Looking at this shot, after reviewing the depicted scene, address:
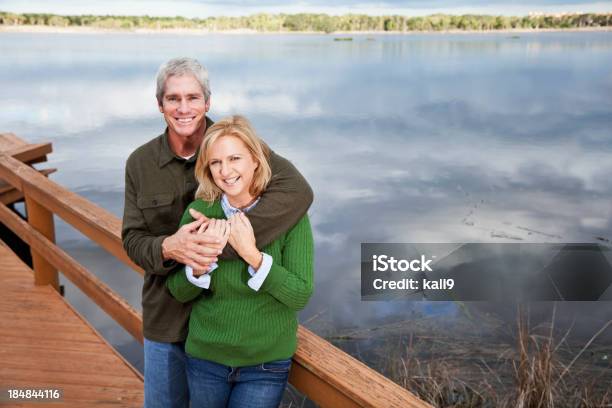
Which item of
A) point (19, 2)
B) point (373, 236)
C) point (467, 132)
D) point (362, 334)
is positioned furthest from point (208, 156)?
point (19, 2)

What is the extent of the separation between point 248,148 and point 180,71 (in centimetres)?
33

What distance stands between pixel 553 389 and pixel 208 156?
11.4ft

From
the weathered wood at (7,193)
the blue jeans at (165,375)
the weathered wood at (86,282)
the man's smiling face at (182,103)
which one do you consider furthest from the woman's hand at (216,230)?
the weathered wood at (7,193)

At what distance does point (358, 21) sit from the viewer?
64.6m

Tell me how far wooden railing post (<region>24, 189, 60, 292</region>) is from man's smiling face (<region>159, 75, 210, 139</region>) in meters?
2.07

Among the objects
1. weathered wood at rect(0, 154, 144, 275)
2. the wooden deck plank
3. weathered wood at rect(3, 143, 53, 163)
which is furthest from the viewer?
weathered wood at rect(3, 143, 53, 163)

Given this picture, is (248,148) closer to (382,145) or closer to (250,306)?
(250,306)

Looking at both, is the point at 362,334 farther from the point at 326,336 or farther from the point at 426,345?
the point at 426,345

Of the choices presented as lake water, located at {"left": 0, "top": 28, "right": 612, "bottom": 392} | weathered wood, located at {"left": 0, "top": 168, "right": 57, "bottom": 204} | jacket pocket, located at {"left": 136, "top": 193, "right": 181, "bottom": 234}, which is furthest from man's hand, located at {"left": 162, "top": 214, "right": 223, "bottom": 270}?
weathered wood, located at {"left": 0, "top": 168, "right": 57, "bottom": 204}

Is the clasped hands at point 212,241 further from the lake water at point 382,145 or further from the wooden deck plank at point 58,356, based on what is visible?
the lake water at point 382,145

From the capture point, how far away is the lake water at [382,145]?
11.4 metres

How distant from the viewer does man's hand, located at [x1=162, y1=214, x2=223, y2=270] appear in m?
1.42

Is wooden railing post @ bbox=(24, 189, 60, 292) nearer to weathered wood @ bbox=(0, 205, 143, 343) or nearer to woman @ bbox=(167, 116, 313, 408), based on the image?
weathered wood @ bbox=(0, 205, 143, 343)

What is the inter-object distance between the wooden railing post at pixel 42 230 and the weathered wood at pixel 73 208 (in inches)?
3.5
